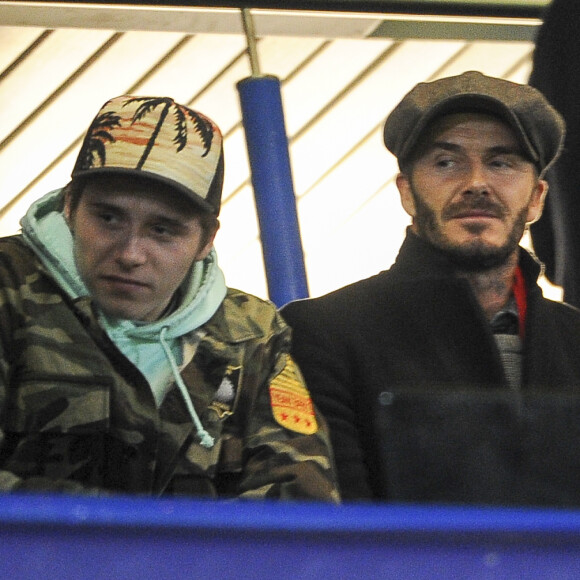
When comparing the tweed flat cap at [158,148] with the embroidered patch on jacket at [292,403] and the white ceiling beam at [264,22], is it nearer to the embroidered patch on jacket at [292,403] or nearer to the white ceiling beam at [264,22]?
the embroidered patch on jacket at [292,403]

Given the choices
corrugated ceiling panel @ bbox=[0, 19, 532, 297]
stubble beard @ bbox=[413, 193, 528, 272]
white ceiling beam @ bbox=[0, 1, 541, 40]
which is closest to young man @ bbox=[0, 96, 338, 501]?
stubble beard @ bbox=[413, 193, 528, 272]

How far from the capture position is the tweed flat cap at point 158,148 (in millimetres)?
1353

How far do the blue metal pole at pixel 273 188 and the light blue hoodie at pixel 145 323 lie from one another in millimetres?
418

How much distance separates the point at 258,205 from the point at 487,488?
777mm

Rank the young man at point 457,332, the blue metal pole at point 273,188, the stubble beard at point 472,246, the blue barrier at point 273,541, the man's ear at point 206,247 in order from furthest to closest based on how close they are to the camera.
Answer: the blue metal pole at point 273,188, the stubble beard at point 472,246, the man's ear at point 206,247, the young man at point 457,332, the blue barrier at point 273,541

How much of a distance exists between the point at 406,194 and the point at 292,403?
0.50m

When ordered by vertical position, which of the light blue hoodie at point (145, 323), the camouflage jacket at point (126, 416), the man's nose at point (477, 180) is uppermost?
the man's nose at point (477, 180)

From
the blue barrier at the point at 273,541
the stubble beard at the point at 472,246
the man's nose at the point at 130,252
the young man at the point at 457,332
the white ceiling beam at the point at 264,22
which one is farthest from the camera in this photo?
the white ceiling beam at the point at 264,22

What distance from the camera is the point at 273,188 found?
1848 mm

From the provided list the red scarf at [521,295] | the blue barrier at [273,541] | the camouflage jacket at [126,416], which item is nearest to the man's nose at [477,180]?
the red scarf at [521,295]

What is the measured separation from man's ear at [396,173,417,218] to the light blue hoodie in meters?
0.43

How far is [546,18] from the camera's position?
1814 mm

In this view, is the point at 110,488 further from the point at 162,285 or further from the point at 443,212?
the point at 443,212

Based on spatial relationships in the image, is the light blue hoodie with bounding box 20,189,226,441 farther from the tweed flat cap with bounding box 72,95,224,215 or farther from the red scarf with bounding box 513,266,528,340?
the red scarf with bounding box 513,266,528,340
